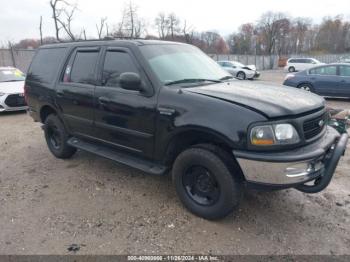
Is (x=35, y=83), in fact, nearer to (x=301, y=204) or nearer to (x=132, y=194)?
(x=132, y=194)

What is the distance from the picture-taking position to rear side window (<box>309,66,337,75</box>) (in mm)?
11867

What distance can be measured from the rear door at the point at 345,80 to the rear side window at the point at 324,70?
0.24 meters

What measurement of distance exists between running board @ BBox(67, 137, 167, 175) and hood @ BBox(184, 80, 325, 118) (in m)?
1.03

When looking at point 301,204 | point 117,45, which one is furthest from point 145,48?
point 301,204

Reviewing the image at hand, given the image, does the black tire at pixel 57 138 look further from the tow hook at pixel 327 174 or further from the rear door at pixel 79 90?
the tow hook at pixel 327 174

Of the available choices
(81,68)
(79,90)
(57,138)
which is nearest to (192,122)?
(79,90)

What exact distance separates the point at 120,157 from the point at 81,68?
150 centimetres

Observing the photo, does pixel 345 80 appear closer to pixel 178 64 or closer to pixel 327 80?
pixel 327 80

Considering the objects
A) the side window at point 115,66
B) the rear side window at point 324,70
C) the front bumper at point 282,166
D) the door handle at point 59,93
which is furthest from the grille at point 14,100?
the rear side window at point 324,70

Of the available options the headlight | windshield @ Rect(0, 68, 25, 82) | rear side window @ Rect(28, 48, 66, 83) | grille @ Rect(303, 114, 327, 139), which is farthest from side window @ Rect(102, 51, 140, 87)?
windshield @ Rect(0, 68, 25, 82)

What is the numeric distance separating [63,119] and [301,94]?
356 centimetres

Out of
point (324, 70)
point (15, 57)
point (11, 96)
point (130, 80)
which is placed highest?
point (15, 57)

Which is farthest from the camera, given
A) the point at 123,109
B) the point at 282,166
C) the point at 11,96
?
the point at 11,96

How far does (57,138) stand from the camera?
559cm
